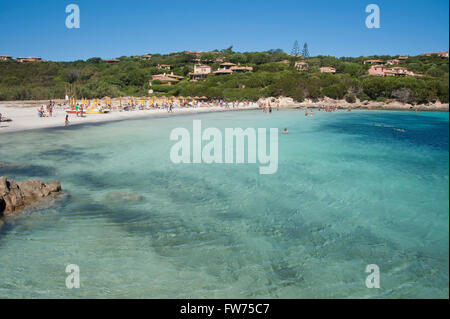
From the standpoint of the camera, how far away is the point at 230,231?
6906 millimetres

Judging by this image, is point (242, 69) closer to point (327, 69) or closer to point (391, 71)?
point (327, 69)

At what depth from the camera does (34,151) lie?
48.4ft

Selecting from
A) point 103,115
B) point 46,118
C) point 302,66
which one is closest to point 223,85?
point 302,66

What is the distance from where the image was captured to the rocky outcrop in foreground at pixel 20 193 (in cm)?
733

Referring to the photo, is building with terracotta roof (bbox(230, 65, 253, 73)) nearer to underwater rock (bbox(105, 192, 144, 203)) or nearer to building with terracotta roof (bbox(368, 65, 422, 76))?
building with terracotta roof (bbox(368, 65, 422, 76))

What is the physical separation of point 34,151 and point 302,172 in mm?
12617

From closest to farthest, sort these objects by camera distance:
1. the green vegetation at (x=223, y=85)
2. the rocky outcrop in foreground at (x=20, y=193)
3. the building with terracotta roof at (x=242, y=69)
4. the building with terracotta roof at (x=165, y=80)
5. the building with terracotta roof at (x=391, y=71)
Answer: the rocky outcrop in foreground at (x=20, y=193), the building with terracotta roof at (x=391, y=71), the green vegetation at (x=223, y=85), the building with terracotta roof at (x=165, y=80), the building with terracotta roof at (x=242, y=69)

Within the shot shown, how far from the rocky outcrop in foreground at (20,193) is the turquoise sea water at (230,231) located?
0.40 meters

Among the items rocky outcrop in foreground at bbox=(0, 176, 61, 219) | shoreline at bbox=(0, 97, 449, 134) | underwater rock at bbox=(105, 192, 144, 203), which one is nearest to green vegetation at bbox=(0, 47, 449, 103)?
shoreline at bbox=(0, 97, 449, 134)

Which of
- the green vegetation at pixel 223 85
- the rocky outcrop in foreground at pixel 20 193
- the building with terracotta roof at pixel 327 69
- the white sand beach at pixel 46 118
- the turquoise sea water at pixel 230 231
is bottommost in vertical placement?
the turquoise sea water at pixel 230 231

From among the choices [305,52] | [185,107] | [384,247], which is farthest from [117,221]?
[305,52]

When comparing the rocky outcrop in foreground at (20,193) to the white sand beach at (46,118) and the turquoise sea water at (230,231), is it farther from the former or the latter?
the white sand beach at (46,118)

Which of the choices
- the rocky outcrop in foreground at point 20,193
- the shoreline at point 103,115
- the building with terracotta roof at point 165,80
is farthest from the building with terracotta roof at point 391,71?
the building with terracotta roof at point 165,80
